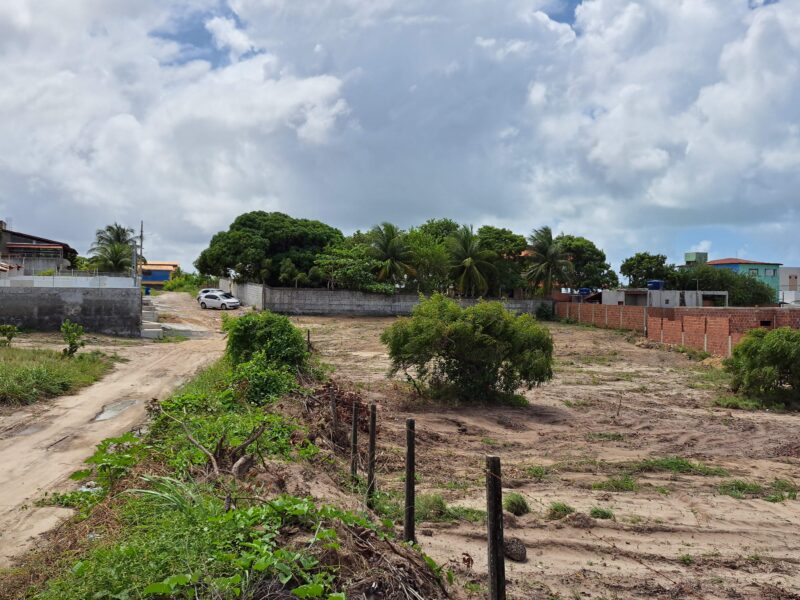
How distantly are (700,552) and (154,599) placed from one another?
5337mm

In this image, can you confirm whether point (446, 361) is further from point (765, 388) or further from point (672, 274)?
point (672, 274)

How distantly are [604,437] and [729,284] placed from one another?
5206 cm

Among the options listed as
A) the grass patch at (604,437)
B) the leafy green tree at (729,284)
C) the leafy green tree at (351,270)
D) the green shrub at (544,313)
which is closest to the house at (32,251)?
the leafy green tree at (351,270)

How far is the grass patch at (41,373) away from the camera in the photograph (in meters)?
13.4

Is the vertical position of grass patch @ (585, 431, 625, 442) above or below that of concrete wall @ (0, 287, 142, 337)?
below

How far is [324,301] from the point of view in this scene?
43.2 meters

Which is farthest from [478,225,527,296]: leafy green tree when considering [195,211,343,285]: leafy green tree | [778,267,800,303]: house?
[778,267,800,303]: house

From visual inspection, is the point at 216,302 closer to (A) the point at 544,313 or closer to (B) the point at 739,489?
(A) the point at 544,313

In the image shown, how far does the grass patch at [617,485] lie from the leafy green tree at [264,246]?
36.4 metres

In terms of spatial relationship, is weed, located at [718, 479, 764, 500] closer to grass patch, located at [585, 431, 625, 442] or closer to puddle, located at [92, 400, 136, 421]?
grass patch, located at [585, 431, 625, 442]

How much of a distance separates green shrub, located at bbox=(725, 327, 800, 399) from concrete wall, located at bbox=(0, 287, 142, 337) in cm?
2331

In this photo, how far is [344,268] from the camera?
143 ft

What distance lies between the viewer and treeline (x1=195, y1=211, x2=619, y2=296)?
43.5 metres

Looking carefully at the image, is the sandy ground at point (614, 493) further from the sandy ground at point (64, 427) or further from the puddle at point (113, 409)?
the puddle at point (113, 409)
